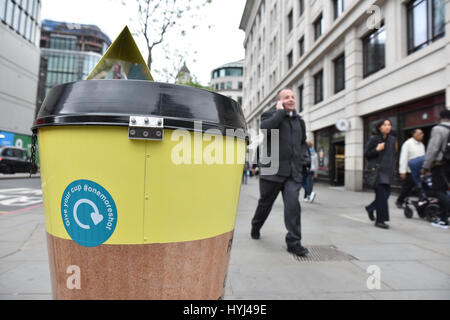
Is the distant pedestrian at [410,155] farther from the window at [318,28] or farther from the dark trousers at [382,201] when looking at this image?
the window at [318,28]

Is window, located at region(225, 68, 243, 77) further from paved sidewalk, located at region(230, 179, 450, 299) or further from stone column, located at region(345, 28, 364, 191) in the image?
paved sidewalk, located at region(230, 179, 450, 299)

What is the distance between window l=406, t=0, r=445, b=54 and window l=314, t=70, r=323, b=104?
20.7 ft

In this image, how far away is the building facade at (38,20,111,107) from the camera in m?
60.4

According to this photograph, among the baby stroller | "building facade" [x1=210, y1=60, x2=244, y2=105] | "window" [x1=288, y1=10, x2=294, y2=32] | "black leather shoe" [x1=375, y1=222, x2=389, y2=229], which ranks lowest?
"black leather shoe" [x1=375, y1=222, x2=389, y2=229]

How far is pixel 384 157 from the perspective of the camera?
4.42 m

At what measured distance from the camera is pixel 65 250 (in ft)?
3.23

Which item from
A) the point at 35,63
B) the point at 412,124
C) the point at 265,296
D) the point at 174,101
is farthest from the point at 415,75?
the point at 35,63

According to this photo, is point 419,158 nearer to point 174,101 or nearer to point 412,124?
point 412,124

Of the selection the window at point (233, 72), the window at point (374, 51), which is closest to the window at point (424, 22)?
the window at point (374, 51)

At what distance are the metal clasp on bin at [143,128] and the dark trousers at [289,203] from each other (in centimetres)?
234

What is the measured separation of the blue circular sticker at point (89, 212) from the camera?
0.91 m

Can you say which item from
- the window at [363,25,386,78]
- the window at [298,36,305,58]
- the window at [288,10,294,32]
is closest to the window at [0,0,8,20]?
the window at [288,10,294,32]
